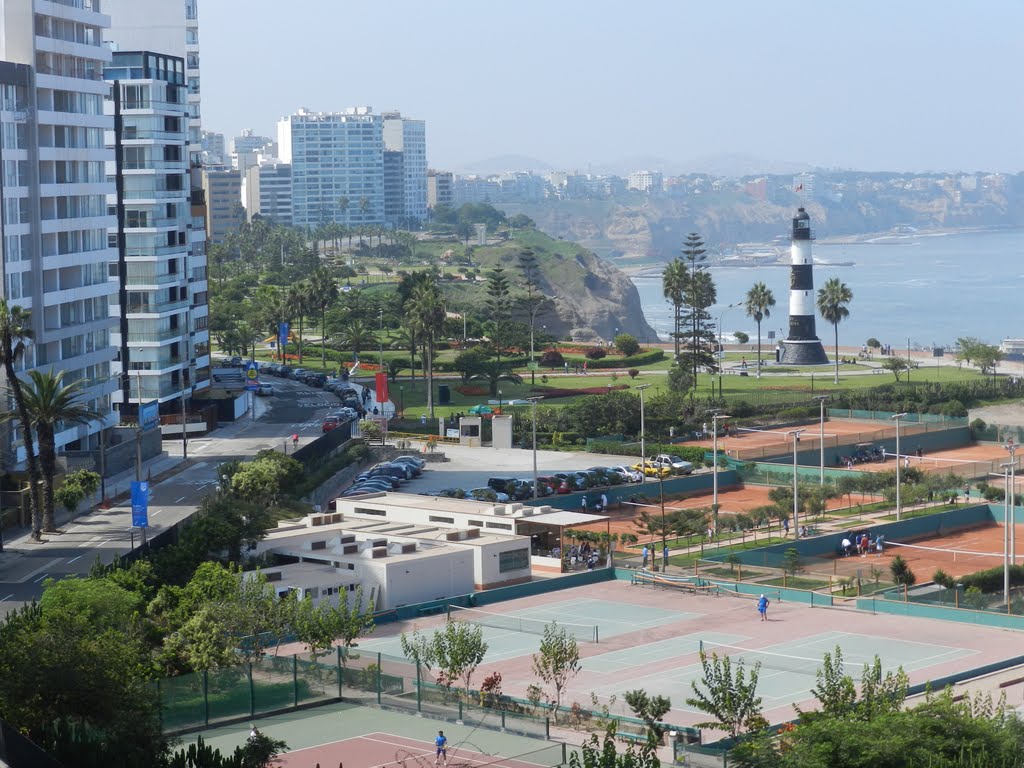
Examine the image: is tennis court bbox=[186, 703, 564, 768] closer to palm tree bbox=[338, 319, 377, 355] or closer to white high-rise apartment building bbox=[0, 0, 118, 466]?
white high-rise apartment building bbox=[0, 0, 118, 466]

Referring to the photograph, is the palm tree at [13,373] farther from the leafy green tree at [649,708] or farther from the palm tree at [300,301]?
the palm tree at [300,301]

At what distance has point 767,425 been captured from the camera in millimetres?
75562

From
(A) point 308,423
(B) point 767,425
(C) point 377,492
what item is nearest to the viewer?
(C) point 377,492

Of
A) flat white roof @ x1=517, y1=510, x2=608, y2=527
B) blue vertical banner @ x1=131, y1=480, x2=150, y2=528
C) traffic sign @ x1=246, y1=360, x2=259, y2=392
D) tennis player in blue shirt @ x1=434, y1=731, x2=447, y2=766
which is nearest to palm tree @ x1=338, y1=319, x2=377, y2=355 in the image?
traffic sign @ x1=246, y1=360, x2=259, y2=392

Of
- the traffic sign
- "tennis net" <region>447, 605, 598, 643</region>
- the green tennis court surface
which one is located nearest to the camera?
the green tennis court surface

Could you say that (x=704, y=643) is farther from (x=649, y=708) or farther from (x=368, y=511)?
(x=368, y=511)

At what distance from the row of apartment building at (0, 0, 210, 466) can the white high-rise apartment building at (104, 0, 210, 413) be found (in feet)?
0.31

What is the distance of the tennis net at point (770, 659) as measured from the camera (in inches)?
1364

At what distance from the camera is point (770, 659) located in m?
35.5

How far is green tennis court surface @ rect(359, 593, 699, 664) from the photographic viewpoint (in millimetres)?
37219

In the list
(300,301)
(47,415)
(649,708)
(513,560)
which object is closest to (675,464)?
(513,560)

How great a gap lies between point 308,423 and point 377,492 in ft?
59.6

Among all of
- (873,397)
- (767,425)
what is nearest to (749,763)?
(767,425)

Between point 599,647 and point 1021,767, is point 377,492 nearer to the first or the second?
point 599,647
